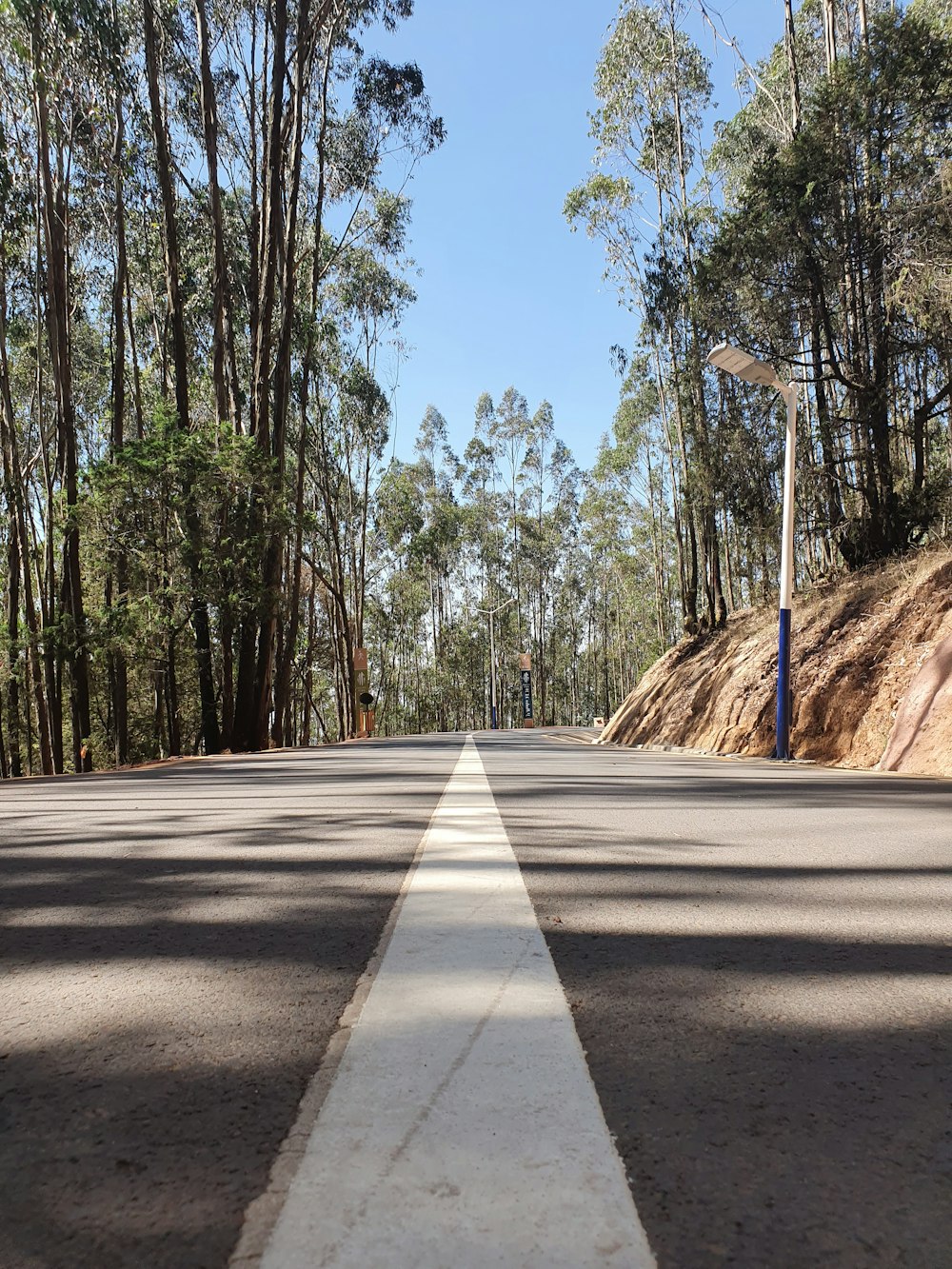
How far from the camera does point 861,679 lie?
1080cm

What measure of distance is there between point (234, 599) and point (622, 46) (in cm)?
1902

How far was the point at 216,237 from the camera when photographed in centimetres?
1973

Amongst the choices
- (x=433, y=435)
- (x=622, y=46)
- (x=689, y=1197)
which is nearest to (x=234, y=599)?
(x=689, y=1197)

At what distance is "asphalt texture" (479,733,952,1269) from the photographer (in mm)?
1017

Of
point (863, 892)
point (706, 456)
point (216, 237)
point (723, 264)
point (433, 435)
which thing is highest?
point (433, 435)

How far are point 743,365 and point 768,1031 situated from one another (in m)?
10.5

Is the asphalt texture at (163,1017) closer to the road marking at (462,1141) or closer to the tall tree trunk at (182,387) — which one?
the road marking at (462,1141)

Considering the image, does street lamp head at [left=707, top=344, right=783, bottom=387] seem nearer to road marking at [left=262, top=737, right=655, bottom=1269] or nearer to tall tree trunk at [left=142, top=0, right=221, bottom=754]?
tall tree trunk at [left=142, top=0, right=221, bottom=754]

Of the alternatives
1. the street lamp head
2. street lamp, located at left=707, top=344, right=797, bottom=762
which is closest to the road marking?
street lamp, located at left=707, top=344, right=797, bottom=762

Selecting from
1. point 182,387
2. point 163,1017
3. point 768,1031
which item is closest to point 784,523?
point 768,1031

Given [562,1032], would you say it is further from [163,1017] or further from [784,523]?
[784,523]

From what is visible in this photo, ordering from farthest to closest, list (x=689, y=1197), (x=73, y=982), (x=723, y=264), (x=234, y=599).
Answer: (x=234, y=599)
(x=723, y=264)
(x=73, y=982)
(x=689, y=1197)

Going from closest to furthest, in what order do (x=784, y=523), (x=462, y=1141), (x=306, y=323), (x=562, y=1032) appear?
(x=462, y=1141) < (x=562, y=1032) < (x=784, y=523) < (x=306, y=323)

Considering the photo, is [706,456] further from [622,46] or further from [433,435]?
[433,435]
